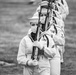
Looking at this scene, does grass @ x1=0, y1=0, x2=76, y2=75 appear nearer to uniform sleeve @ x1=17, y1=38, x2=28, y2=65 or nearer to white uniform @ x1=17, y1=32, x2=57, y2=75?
white uniform @ x1=17, y1=32, x2=57, y2=75

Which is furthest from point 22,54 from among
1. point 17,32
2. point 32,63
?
point 17,32

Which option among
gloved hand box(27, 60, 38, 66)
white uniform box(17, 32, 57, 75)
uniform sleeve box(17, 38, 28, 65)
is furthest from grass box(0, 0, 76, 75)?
gloved hand box(27, 60, 38, 66)

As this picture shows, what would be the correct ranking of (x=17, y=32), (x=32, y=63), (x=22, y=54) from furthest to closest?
(x=17, y=32) < (x=22, y=54) < (x=32, y=63)

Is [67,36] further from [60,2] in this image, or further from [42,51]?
[42,51]

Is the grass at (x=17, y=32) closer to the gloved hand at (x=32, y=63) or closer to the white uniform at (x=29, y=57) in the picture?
the white uniform at (x=29, y=57)

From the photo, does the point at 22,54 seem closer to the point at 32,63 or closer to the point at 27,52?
the point at 27,52

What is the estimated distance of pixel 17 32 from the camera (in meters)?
26.5

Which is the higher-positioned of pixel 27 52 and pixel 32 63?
pixel 27 52

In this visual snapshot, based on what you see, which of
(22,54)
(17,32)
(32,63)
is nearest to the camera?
(32,63)

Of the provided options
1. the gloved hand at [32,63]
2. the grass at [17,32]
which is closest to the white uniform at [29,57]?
the gloved hand at [32,63]

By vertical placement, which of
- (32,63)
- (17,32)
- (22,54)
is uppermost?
(22,54)

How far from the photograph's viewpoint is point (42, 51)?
12.9m

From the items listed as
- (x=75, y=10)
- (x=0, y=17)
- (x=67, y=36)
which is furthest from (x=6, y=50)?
(x=75, y=10)

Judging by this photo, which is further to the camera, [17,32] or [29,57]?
[17,32]
